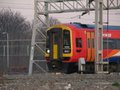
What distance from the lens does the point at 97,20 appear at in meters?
28.1

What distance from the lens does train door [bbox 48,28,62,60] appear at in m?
28.6

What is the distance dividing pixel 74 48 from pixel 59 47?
1.00 m

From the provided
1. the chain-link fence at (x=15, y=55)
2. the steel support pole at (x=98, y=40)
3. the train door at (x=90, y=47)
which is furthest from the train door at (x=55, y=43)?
the chain-link fence at (x=15, y=55)

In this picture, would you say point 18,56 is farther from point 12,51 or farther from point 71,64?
point 71,64

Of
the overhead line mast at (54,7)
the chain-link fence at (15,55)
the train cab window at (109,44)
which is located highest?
the overhead line mast at (54,7)

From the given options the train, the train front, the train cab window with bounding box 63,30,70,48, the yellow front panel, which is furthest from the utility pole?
the yellow front panel

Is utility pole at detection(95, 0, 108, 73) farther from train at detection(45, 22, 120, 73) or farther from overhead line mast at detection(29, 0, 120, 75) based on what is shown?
overhead line mast at detection(29, 0, 120, 75)

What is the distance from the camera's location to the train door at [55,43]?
2860cm

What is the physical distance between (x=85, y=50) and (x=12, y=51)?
16.1 meters

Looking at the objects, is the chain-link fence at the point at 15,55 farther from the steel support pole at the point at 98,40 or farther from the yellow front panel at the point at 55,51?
the steel support pole at the point at 98,40

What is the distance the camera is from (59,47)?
2859 cm

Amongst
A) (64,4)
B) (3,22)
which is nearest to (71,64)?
(64,4)

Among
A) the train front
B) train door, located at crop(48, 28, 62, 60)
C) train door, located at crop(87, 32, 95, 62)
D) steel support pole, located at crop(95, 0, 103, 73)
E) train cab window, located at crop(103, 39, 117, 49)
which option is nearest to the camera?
steel support pole, located at crop(95, 0, 103, 73)

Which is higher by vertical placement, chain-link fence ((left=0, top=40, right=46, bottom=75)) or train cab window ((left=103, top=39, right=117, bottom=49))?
train cab window ((left=103, top=39, right=117, bottom=49))
